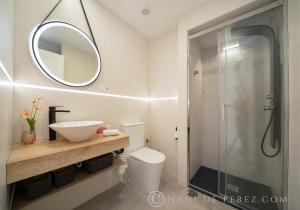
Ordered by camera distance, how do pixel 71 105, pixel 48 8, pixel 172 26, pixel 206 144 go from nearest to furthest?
pixel 48 8
pixel 71 105
pixel 172 26
pixel 206 144

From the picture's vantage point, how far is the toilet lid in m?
1.55

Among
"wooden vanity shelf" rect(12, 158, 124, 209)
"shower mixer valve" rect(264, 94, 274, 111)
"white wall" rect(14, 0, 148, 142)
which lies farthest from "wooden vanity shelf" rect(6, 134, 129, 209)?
"shower mixer valve" rect(264, 94, 274, 111)

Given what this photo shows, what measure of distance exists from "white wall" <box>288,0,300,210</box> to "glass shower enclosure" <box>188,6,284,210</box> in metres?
0.16

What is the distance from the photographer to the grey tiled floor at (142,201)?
1390 millimetres

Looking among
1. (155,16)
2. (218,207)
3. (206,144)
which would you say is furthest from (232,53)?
(218,207)

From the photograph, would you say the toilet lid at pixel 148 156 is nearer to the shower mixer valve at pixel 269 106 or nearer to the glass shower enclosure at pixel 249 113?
the glass shower enclosure at pixel 249 113

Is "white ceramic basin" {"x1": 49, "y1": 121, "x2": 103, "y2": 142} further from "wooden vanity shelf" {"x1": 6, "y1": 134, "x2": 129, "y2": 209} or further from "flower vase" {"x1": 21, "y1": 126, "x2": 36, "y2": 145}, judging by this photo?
"flower vase" {"x1": 21, "y1": 126, "x2": 36, "y2": 145}

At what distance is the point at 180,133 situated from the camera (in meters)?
1.81

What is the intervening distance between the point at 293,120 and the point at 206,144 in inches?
55.4

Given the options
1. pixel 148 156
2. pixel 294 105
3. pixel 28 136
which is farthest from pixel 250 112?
pixel 28 136

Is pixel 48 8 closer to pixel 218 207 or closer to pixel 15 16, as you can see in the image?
pixel 15 16

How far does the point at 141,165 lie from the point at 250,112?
154 centimetres

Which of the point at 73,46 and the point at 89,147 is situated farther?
the point at 73,46

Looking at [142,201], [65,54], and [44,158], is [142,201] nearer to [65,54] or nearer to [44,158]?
[44,158]
